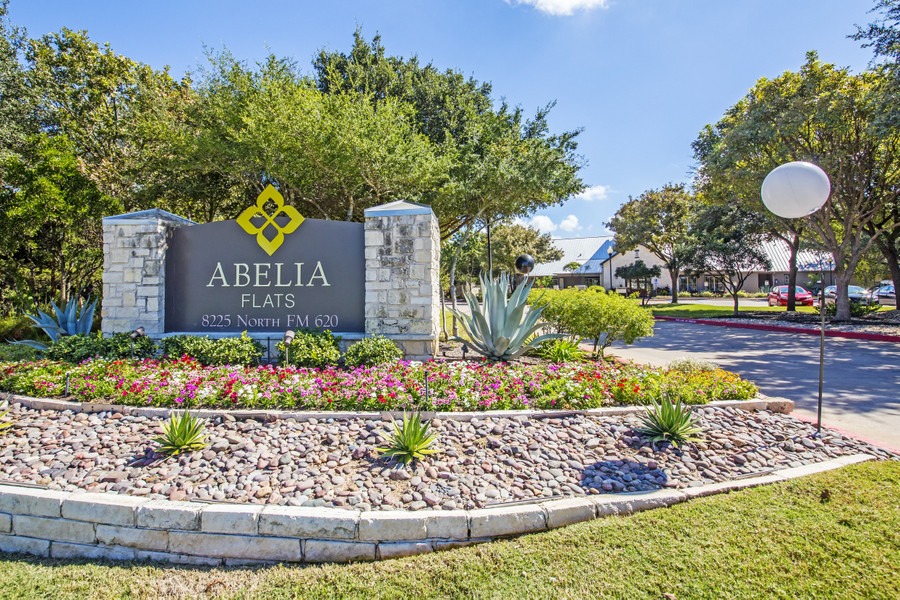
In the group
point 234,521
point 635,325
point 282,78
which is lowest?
point 234,521

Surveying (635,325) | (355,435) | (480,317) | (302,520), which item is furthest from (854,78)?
(302,520)

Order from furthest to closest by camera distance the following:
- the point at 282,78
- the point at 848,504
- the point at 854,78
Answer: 1. the point at 854,78
2. the point at 282,78
3. the point at 848,504

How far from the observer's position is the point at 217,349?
638 centimetres

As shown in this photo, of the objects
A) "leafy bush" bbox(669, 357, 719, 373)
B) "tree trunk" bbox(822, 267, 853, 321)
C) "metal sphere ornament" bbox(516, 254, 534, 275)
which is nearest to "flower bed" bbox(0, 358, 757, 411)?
"leafy bush" bbox(669, 357, 719, 373)

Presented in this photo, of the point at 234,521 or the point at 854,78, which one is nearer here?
the point at 234,521

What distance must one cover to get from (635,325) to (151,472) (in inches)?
263

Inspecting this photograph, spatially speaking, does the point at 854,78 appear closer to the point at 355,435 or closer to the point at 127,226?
the point at 355,435

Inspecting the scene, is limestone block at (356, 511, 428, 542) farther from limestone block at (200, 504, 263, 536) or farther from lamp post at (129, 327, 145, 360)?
lamp post at (129, 327, 145, 360)

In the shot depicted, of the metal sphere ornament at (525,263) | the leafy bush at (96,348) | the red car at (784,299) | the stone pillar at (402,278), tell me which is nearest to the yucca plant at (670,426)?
the stone pillar at (402,278)

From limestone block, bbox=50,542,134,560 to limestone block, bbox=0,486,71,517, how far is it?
0.22m

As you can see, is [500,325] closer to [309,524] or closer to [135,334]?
[309,524]

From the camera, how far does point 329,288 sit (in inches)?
282

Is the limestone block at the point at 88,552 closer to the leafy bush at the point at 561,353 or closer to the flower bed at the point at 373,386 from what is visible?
the flower bed at the point at 373,386

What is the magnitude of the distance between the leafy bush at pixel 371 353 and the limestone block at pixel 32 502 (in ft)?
10.9
